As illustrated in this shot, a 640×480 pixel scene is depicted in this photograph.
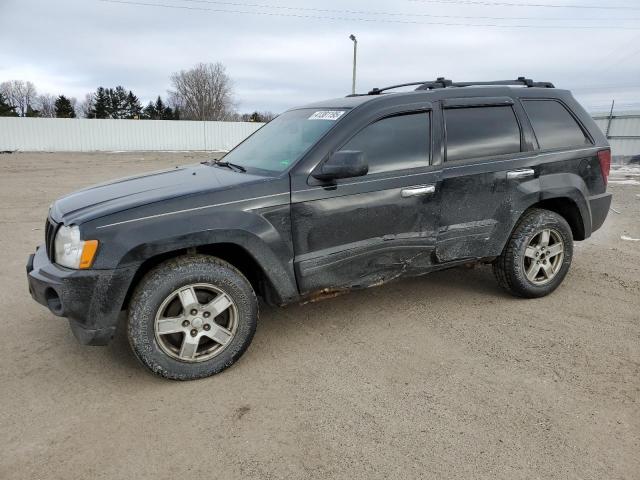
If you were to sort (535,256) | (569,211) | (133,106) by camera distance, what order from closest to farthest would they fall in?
(535,256), (569,211), (133,106)

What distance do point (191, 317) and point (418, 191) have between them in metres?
1.83

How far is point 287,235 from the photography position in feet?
10.5

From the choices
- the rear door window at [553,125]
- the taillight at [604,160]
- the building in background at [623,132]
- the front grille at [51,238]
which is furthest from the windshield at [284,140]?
the building in background at [623,132]

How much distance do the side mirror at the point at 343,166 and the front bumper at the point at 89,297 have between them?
1.34 metres

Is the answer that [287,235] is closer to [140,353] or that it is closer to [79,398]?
[140,353]

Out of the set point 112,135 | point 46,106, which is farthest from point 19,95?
point 112,135

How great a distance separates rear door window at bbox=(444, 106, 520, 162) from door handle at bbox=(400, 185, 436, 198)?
31 cm

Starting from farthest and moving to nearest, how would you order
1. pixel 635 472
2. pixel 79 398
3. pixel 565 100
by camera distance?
pixel 565 100 → pixel 79 398 → pixel 635 472

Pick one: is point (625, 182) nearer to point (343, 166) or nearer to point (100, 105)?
point (343, 166)

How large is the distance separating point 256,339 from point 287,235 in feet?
3.08

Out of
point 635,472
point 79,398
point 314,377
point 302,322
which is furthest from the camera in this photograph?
point 302,322

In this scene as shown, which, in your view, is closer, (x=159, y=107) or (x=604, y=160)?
(x=604, y=160)

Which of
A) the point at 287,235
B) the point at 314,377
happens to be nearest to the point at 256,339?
the point at 314,377

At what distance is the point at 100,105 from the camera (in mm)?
70312
